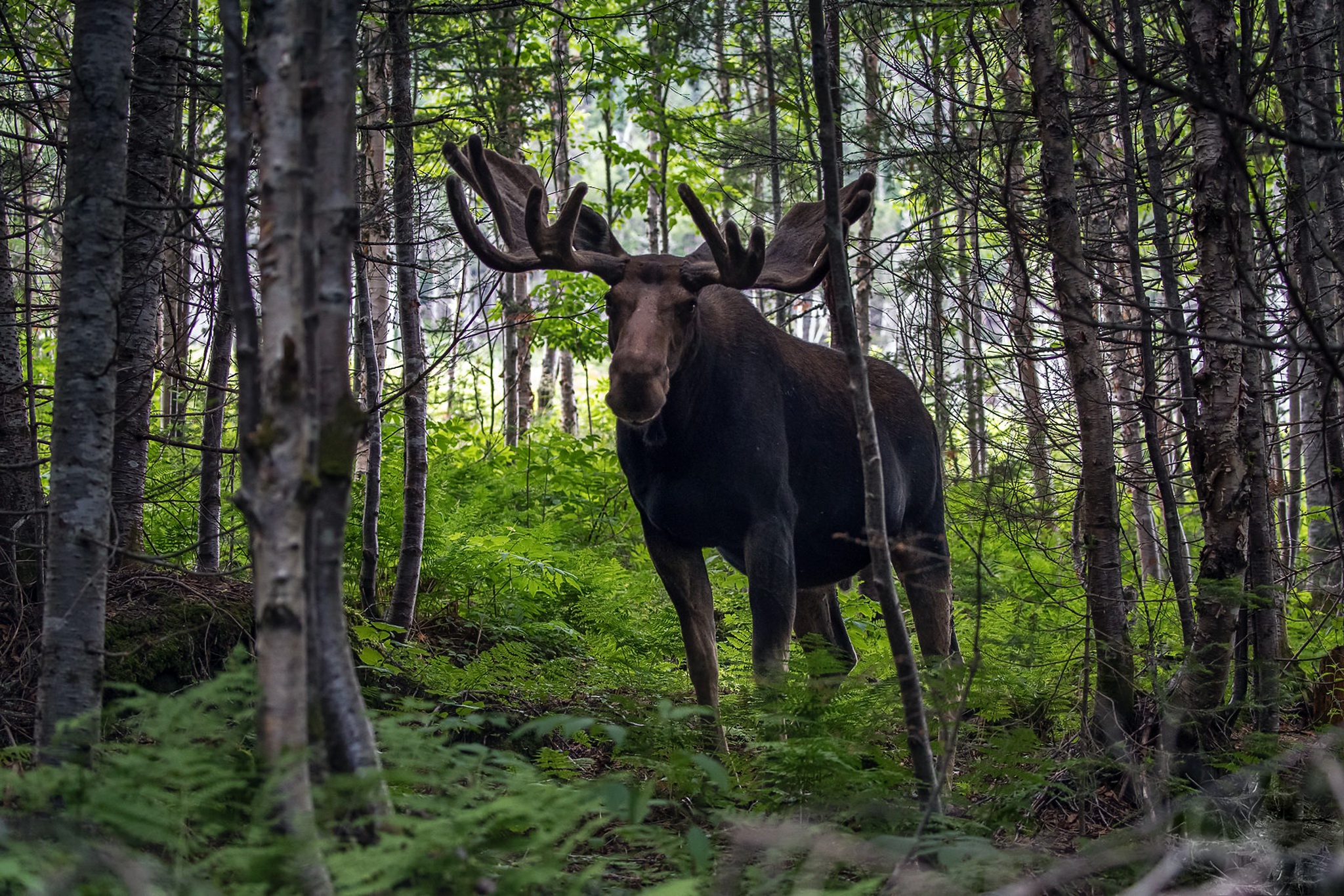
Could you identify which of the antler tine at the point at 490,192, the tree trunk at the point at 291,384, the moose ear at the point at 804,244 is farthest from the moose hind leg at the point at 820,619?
the tree trunk at the point at 291,384

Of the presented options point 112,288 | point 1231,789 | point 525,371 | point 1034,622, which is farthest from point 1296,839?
point 525,371

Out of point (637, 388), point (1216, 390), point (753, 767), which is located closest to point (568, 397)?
point (637, 388)

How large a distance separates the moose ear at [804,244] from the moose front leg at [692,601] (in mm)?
1643

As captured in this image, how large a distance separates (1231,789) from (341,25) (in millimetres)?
4668

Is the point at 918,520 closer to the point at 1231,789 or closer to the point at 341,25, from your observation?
the point at 1231,789

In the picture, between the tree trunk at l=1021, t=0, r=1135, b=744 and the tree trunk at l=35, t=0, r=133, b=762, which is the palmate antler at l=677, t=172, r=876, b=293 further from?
the tree trunk at l=35, t=0, r=133, b=762

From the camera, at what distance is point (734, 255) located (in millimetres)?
5574

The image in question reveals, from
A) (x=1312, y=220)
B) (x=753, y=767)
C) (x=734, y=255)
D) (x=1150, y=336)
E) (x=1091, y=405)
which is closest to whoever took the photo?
(x=753, y=767)

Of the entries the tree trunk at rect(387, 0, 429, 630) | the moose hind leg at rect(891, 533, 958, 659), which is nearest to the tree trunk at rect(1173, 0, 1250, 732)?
the moose hind leg at rect(891, 533, 958, 659)

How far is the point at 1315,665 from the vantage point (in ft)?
23.3

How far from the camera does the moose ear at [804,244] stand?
5.62 meters

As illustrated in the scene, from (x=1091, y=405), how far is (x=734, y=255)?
2.06 m

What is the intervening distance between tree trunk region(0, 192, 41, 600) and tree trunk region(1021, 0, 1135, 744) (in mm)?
5015

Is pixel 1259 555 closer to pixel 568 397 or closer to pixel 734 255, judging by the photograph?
pixel 734 255
